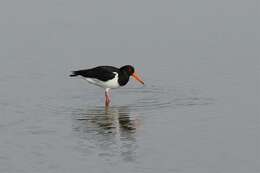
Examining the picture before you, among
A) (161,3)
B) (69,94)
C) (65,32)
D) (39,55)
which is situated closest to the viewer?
(69,94)

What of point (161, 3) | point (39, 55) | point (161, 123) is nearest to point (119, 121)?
point (161, 123)

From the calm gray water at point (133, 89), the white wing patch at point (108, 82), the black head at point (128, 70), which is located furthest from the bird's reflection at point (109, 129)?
the black head at point (128, 70)

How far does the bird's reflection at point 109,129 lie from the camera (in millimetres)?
14164

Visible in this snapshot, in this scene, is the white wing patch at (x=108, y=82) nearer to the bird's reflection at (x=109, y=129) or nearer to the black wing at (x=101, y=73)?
the black wing at (x=101, y=73)

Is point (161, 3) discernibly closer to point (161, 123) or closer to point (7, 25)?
point (7, 25)

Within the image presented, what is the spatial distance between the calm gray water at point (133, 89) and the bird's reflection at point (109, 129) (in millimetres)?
22

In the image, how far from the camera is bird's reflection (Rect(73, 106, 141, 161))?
46.5 ft

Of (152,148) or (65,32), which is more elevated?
(65,32)

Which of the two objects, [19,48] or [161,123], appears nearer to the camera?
[161,123]

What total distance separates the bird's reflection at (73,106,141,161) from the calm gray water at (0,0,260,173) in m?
0.02

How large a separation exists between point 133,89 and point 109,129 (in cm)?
502

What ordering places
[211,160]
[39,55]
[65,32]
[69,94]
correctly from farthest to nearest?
[65,32] → [39,55] → [69,94] → [211,160]

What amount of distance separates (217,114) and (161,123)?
1.60 metres

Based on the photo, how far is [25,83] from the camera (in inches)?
834
